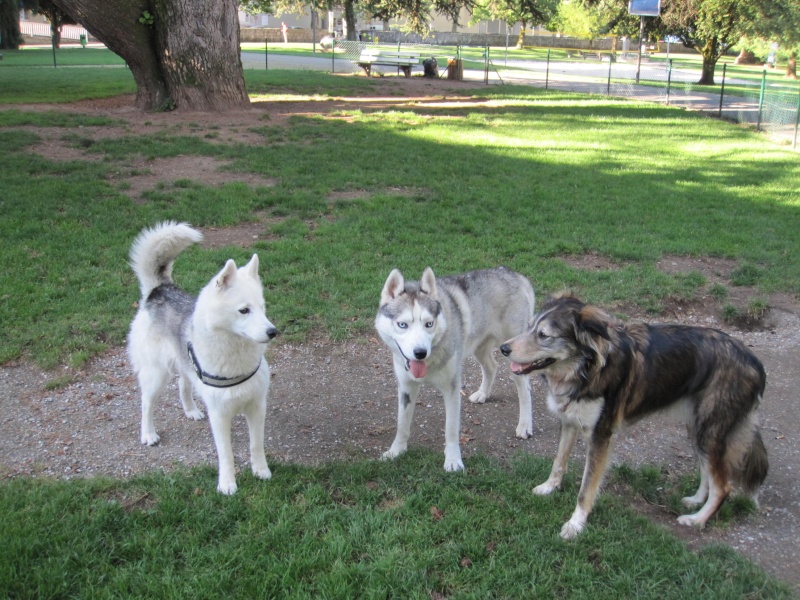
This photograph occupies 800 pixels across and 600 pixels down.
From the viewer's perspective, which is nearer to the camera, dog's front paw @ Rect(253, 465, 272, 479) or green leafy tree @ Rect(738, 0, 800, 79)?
dog's front paw @ Rect(253, 465, 272, 479)

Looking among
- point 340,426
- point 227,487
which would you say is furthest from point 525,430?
point 227,487

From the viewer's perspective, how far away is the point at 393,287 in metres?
4.41

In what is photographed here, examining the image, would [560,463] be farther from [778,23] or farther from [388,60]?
[388,60]

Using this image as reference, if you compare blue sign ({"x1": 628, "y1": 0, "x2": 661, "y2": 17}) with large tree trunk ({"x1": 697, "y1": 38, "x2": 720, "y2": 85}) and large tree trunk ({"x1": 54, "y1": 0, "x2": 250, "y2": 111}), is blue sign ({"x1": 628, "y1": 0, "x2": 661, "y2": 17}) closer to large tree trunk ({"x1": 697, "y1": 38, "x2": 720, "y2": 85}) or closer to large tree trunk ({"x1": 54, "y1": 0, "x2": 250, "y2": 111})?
large tree trunk ({"x1": 697, "y1": 38, "x2": 720, "y2": 85})

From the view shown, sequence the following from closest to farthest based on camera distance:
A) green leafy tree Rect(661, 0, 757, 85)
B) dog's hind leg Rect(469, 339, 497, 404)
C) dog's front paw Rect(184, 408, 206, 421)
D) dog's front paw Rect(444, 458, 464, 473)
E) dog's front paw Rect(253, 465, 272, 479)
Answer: dog's front paw Rect(253, 465, 272, 479) < dog's front paw Rect(444, 458, 464, 473) < dog's front paw Rect(184, 408, 206, 421) < dog's hind leg Rect(469, 339, 497, 404) < green leafy tree Rect(661, 0, 757, 85)

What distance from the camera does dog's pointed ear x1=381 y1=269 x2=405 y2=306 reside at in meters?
4.37

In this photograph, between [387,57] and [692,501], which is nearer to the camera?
[692,501]

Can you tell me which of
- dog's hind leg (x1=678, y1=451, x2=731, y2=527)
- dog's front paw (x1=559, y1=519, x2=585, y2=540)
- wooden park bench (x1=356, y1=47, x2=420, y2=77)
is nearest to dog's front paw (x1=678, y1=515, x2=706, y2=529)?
dog's hind leg (x1=678, y1=451, x2=731, y2=527)

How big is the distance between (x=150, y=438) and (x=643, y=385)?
354cm

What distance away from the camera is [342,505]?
13.3 feet

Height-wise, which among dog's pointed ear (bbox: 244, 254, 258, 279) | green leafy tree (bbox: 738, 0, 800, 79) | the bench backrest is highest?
green leafy tree (bbox: 738, 0, 800, 79)

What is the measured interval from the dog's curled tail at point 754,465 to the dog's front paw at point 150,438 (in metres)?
4.04

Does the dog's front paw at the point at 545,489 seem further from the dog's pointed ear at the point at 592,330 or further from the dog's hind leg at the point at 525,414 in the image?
the dog's pointed ear at the point at 592,330

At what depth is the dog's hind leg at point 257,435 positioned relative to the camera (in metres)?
4.30
